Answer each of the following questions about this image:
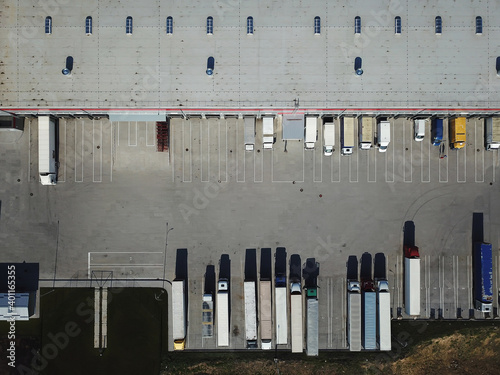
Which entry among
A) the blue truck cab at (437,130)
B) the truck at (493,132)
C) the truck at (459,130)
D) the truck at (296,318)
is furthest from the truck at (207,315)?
the truck at (493,132)

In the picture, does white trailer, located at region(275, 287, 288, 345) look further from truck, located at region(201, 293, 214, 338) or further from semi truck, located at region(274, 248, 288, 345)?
truck, located at region(201, 293, 214, 338)

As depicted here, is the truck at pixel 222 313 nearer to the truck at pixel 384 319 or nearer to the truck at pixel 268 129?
the truck at pixel 268 129

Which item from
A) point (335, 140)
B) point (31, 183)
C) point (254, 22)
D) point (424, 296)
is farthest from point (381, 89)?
point (31, 183)

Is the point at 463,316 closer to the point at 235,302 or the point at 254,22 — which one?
the point at 235,302

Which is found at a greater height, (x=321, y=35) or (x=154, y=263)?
(x=321, y=35)

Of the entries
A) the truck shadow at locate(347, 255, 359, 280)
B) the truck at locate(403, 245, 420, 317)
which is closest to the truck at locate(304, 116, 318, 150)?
the truck shadow at locate(347, 255, 359, 280)

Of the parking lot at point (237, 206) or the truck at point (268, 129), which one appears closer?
the truck at point (268, 129)
